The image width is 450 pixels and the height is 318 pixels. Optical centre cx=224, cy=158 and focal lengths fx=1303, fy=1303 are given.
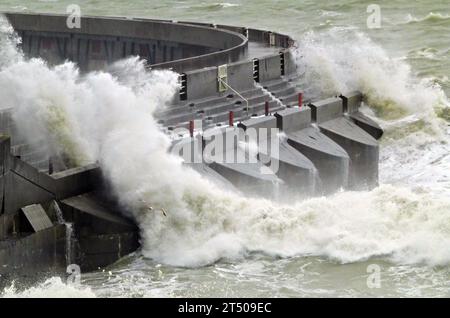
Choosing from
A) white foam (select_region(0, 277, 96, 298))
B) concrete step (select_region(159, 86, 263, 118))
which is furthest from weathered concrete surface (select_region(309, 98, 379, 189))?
white foam (select_region(0, 277, 96, 298))

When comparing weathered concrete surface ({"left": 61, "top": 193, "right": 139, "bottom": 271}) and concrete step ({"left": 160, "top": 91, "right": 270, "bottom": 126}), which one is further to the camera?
concrete step ({"left": 160, "top": 91, "right": 270, "bottom": 126})

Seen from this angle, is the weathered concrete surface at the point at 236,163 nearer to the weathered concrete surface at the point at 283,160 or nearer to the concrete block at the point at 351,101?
the weathered concrete surface at the point at 283,160

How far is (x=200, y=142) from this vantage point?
2181 centimetres

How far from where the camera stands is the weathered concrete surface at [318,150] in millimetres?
23500

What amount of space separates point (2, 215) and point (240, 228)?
3846 mm

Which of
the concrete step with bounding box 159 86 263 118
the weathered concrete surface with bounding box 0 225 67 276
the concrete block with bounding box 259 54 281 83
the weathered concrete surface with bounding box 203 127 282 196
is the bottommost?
the weathered concrete surface with bounding box 0 225 67 276

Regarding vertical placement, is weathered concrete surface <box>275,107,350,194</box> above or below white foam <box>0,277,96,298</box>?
above

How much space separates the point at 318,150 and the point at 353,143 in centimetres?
138

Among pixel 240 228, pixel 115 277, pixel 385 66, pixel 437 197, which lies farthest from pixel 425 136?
pixel 115 277

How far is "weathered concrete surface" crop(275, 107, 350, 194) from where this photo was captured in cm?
2350

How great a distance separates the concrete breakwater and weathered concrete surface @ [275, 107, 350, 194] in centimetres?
2

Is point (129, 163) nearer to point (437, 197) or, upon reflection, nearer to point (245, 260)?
point (245, 260)

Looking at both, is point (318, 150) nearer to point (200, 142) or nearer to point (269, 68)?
point (200, 142)
